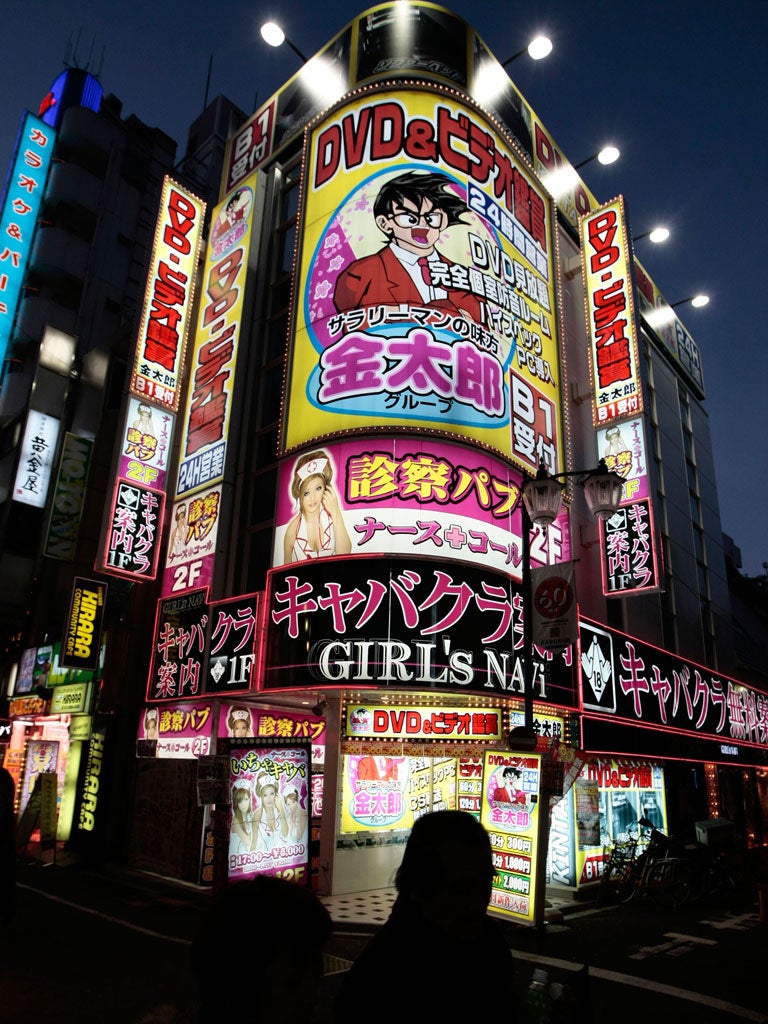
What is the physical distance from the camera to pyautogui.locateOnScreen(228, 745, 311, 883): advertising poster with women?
34.0 feet

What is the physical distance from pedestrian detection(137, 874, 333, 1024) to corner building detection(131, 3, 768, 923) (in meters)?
9.14

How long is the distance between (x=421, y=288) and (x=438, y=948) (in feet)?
47.5

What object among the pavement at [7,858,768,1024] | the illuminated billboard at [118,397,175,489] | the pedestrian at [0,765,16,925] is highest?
the illuminated billboard at [118,397,175,489]

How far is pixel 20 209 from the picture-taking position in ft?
103

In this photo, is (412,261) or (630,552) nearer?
(412,261)

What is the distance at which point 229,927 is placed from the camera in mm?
1839

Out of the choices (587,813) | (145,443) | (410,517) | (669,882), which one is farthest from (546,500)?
(145,443)

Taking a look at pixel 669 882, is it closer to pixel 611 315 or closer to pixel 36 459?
pixel 611 315

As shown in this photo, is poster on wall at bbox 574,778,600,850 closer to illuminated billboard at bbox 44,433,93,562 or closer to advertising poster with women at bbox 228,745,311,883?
advertising poster with women at bbox 228,745,311,883

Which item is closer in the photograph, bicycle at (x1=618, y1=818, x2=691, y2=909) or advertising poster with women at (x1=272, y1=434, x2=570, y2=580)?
bicycle at (x1=618, y1=818, x2=691, y2=909)

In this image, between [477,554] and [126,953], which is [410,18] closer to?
[477,554]

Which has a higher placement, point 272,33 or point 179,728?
point 272,33

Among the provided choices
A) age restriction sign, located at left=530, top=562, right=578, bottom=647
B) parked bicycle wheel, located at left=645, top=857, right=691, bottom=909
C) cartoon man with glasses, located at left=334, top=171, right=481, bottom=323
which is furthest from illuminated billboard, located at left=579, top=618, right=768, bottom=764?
cartoon man with glasses, located at left=334, top=171, right=481, bottom=323

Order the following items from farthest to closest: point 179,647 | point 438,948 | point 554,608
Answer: point 179,647
point 554,608
point 438,948
